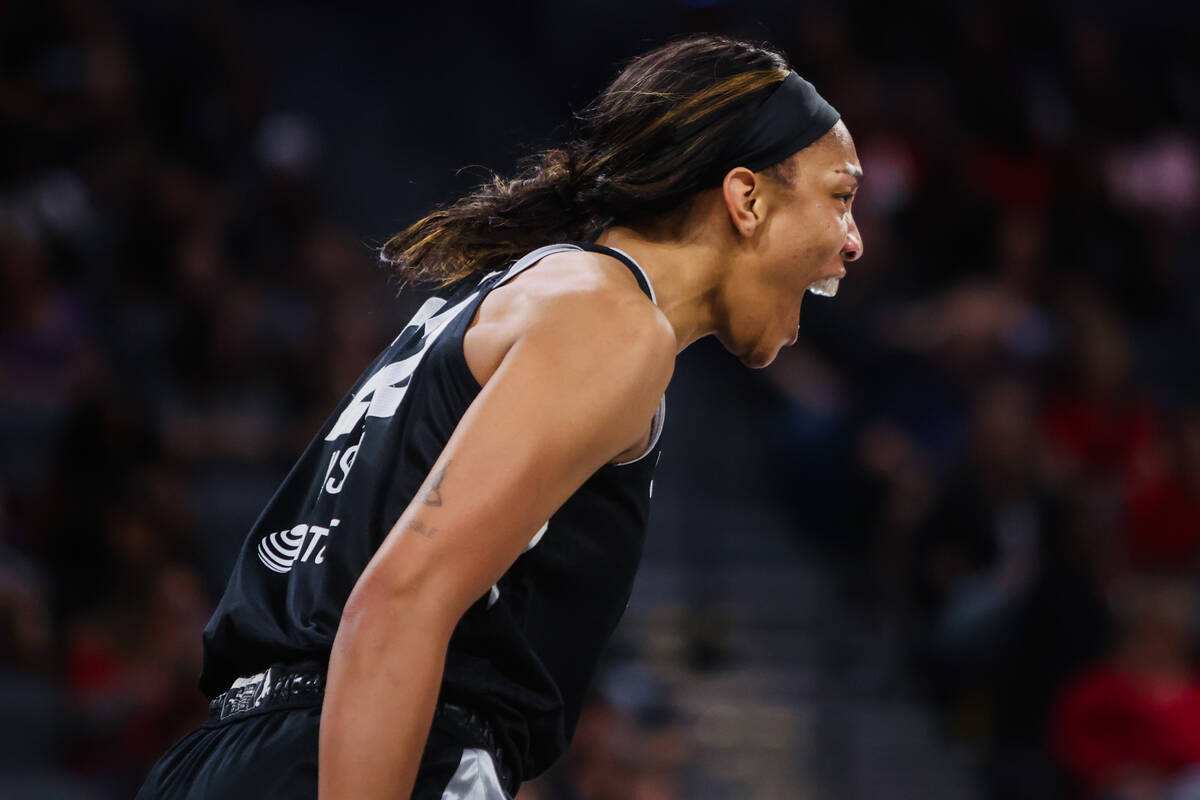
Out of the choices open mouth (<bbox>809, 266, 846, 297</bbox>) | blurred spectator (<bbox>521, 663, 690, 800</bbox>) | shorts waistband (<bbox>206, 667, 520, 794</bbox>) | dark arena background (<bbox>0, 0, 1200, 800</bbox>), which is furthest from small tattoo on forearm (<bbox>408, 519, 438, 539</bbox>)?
dark arena background (<bbox>0, 0, 1200, 800</bbox>)

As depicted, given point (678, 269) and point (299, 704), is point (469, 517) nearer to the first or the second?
point (299, 704)

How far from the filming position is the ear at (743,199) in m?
2.13

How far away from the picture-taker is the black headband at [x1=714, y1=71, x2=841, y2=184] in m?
2.12

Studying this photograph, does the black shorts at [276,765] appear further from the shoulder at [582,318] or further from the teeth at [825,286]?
the teeth at [825,286]

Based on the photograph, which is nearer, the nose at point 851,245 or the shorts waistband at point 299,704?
the shorts waistband at point 299,704

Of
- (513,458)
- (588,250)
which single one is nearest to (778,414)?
(588,250)

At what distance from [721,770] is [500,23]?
617 cm

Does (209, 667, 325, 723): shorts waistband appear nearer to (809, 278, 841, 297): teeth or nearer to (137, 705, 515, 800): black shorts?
(137, 705, 515, 800): black shorts

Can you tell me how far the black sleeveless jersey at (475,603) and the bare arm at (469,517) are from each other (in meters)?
0.16

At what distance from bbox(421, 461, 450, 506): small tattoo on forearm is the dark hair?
0.57m

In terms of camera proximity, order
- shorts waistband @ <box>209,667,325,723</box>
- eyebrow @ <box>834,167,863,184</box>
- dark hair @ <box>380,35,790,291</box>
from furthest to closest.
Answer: eyebrow @ <box>834,167,863,184</box>, dark hair @ <box>380,35,790,291</box>, shorts waistband @ <box>209,667,325,723</box>

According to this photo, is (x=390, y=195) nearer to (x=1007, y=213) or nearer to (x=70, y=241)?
(x=70, y=241)

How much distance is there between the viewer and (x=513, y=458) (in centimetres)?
172

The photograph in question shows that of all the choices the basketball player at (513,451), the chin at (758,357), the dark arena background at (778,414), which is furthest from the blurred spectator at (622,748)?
the basketball player at (513,451)
